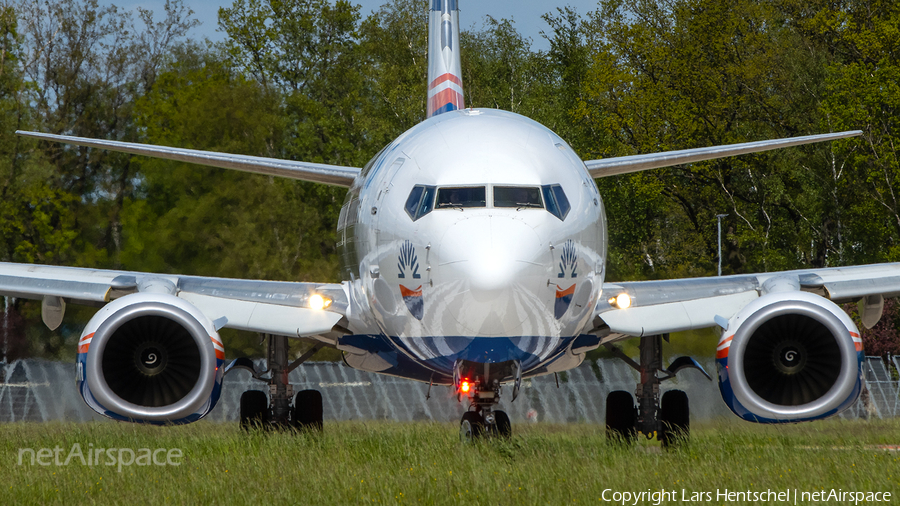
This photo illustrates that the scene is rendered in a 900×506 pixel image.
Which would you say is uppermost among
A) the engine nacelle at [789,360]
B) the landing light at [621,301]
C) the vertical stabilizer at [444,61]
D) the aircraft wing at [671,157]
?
the vertical stabilizer at [444,61]

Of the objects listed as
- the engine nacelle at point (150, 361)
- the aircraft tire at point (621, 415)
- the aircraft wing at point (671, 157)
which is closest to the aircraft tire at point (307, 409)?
the aircraft tire at point (621, 415)

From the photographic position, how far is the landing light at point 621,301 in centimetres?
1183

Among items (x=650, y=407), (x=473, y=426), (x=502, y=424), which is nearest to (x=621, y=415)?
(x=650, y=407)

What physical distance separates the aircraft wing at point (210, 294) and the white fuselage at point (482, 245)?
116cm

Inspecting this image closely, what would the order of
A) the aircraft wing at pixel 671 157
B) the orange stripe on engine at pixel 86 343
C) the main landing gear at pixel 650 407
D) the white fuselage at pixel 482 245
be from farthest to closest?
1. the main landing gear at pixel 650 407
2. the aircraft wing at pixel 671 157
3. the orange stripe on engine at pixel 86 343
4. the white fuselage at pixel 482 245

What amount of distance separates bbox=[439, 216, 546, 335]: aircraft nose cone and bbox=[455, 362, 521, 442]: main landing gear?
799mm

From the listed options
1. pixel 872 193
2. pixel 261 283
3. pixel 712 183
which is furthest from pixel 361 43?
pixel 261 283

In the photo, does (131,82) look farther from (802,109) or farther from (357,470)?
(357,470)

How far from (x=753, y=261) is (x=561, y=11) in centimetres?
1989

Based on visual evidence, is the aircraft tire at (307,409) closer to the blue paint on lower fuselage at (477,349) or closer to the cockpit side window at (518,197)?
the blue paint on lower fuselage at (477,349)

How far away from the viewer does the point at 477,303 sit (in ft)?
29.8

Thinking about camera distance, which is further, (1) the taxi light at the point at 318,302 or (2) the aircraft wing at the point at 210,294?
(1) the taxi light at the point at 318,302

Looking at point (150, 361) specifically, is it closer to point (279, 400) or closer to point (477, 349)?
point (477, 349)

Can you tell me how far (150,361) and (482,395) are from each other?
3518 mm
